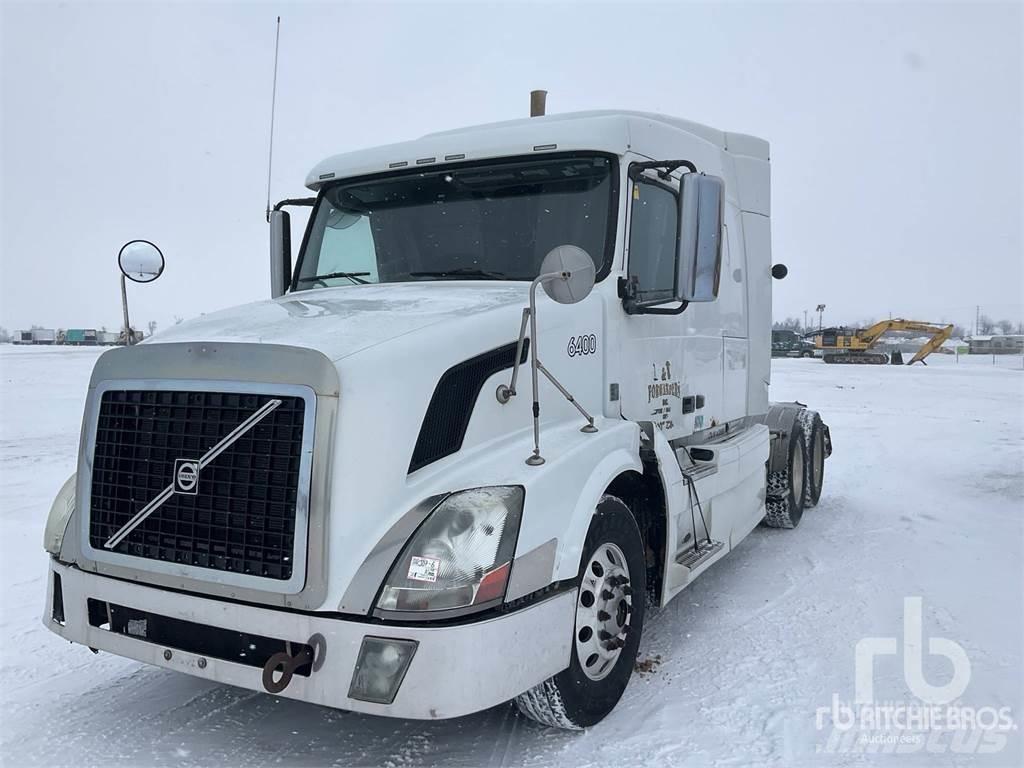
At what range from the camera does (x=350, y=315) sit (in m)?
3.59

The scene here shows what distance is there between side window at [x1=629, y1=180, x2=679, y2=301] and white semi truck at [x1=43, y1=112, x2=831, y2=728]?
0.06 ft

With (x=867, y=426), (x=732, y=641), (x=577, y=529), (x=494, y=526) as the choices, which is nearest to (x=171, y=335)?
(x=494, y=526)

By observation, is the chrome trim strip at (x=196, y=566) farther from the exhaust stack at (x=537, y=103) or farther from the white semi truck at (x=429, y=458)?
the exhaust stack at (x=537, y=103)

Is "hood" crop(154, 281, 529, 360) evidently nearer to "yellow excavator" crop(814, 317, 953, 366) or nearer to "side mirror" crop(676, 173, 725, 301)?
"side mirror" crop(676, 173, 725, 301)

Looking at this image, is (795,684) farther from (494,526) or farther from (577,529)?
(494,526)

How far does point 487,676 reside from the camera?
114 inches

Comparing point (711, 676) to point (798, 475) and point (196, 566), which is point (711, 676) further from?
point (798, 475)

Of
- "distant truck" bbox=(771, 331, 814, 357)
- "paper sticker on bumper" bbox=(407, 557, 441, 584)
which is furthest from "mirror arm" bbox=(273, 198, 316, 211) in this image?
"distant truck" bbox=(771, 331, 814, 357)

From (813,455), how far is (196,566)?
6595mm

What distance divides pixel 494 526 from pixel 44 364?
86.4 ft

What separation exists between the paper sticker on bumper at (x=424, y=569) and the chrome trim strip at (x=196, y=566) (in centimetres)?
39

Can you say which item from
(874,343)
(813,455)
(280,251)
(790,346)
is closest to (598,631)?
(280,251)

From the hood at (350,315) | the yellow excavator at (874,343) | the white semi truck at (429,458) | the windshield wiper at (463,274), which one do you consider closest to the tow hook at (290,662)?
the white semi truck at (429,458)

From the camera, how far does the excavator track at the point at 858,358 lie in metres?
43.1
